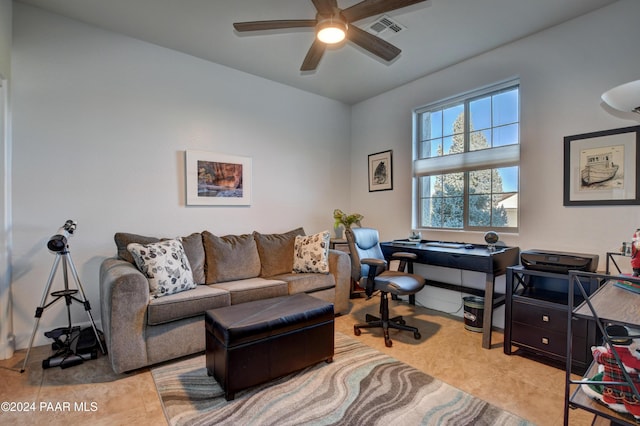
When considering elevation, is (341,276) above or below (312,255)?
below

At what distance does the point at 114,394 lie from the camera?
76.8 inches

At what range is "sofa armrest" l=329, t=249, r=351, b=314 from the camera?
338 cm

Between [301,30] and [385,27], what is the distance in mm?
755

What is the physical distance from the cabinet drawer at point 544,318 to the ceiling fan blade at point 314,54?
2620mm

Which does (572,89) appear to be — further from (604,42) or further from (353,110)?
(353,110)

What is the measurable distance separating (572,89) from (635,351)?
2.25m

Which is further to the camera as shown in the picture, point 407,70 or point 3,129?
point 407,70

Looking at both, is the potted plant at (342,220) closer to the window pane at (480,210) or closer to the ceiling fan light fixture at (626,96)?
the window pane at (480,210)

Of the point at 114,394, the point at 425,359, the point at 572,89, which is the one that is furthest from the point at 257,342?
the point at 572,89

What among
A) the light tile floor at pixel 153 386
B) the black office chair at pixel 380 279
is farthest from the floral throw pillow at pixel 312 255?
the light tile floor at pixel 153 386

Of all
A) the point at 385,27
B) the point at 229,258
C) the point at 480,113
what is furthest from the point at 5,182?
the point at 480,113

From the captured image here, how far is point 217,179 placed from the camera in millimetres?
3529

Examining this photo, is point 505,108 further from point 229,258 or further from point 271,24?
point 229,258

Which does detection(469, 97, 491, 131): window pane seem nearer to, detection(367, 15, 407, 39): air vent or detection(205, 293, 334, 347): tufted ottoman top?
detection(367, 15, 407, 39): air vent
